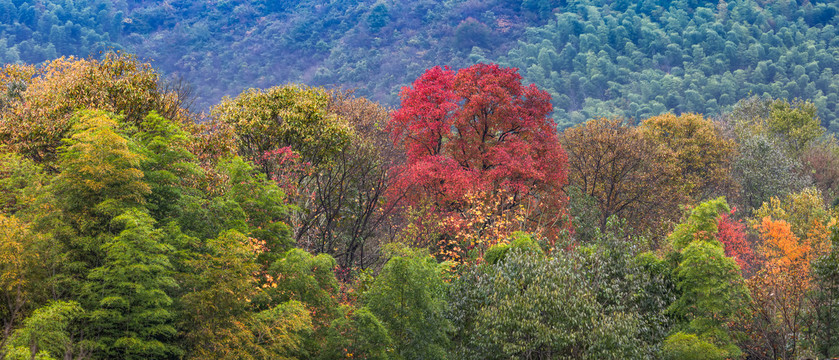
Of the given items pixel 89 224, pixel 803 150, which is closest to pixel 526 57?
pixel 803 150

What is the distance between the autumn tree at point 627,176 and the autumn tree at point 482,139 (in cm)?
981

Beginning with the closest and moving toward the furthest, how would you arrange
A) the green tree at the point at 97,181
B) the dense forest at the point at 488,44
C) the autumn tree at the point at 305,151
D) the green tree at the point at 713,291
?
1. the green tree at the point at 97,181
2. the green tree at the point at 713,291
3. the autumn tree at the point at 305,151
4. the dense forest at the point at 488,44

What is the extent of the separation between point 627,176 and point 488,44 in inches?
4657

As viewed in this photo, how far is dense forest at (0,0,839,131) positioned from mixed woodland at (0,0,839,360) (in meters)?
76.3

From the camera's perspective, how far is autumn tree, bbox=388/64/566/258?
97.6ft

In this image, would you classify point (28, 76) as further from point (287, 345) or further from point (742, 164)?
point (742, 164)

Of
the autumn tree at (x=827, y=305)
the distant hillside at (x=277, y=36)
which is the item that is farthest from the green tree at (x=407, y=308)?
the distant hillside at (x=277, y=36)

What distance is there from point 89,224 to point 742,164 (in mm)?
49808

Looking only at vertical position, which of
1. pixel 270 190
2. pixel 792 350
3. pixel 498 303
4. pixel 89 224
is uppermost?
pixel 270 190

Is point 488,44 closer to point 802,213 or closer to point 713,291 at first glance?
point 802,213

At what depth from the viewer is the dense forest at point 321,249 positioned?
1400 cm

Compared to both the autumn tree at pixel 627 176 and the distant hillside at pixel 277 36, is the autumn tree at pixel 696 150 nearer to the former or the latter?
the autumn tree at pixel 627 176

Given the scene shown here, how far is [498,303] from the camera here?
17641 millimetres

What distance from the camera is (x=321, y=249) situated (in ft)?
91.7
